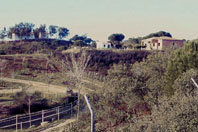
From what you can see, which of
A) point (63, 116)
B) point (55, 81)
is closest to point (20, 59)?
point (55, 81)

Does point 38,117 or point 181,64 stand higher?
point 181,64

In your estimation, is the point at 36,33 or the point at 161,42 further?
the point at 36,33

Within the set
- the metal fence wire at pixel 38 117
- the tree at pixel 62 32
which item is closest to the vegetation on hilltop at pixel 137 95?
the metal fence wire at pixel 38 117

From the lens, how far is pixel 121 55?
139 feet

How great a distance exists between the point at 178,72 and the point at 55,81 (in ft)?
54.0

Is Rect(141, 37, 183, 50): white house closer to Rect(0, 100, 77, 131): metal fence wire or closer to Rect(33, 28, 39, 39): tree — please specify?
Rect(33, 28, 39, 39): tree

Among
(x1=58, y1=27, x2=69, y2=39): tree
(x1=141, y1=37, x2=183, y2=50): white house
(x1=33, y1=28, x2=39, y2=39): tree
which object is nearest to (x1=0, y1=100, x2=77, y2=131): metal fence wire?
(x1=141, y1=37, x2=183, y2=50): white house

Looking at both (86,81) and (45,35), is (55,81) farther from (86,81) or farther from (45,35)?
(45,35)

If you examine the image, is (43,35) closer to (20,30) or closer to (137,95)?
(20,30)

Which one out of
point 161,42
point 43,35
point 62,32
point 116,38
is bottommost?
point 161,42

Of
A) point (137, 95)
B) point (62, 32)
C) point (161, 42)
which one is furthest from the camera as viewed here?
point (62, 32)

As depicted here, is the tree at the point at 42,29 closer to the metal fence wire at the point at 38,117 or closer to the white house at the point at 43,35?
the white house at the point at 43,35

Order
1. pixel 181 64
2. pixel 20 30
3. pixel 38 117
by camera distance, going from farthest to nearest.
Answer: pixel 20 30 < pixel 38 117 < pixel 181 64

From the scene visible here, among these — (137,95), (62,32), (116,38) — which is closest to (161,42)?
(116,38)
